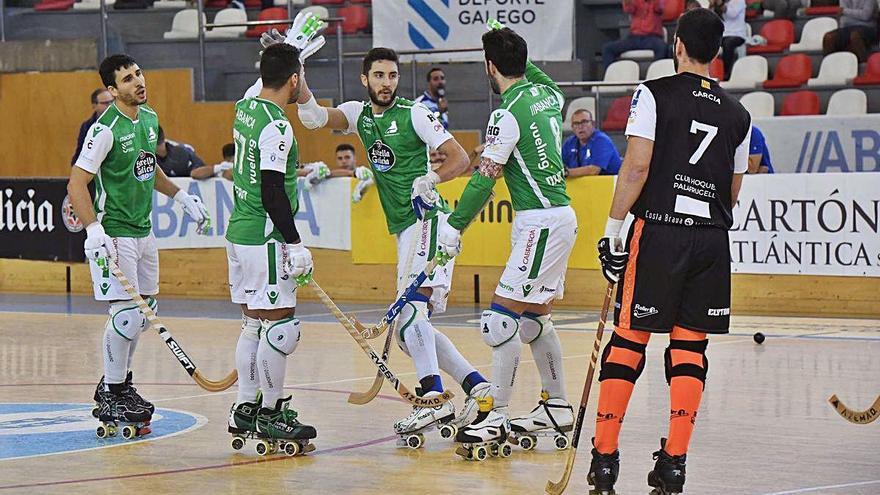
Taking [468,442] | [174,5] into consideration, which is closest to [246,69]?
[174,5]

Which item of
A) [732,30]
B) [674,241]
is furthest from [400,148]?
[732,30]

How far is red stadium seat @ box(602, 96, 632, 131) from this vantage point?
18906 mm

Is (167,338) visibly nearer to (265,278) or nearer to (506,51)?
(265,278)

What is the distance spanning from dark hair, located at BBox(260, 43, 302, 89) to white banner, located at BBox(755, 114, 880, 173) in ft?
31.3

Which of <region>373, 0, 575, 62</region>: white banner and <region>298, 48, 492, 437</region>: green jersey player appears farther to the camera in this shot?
<region>373, 0, 575, 62</region>: white banner

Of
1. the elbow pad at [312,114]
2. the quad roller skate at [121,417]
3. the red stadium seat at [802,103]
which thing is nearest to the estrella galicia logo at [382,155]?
the elbow pad at [312,114]

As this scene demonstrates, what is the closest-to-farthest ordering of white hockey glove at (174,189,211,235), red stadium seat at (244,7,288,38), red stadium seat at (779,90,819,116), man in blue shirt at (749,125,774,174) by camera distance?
white hockey glove at (174,189,211,235), man in blue shirt at (749,125,774,174), red stadium seat at (779,90,819,116), red stadium seat at (244,7,288,38)

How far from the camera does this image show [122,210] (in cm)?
923

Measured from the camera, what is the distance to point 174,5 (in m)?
22.6

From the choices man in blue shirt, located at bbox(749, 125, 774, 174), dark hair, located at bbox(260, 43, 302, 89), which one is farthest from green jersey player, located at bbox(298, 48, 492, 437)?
man in blue shirt, located at bbox(749, 125, 774, 174)

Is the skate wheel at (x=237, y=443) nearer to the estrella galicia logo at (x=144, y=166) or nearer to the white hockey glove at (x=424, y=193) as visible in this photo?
the white hockey glove at (x=424, y=193)

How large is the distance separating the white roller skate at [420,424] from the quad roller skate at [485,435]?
0.23 metres

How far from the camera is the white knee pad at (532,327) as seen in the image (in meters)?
8.73

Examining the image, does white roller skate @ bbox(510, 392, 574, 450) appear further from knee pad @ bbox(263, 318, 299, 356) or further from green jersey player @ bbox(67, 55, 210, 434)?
green jersey player @ bbox(67, 55, 210, 434)
